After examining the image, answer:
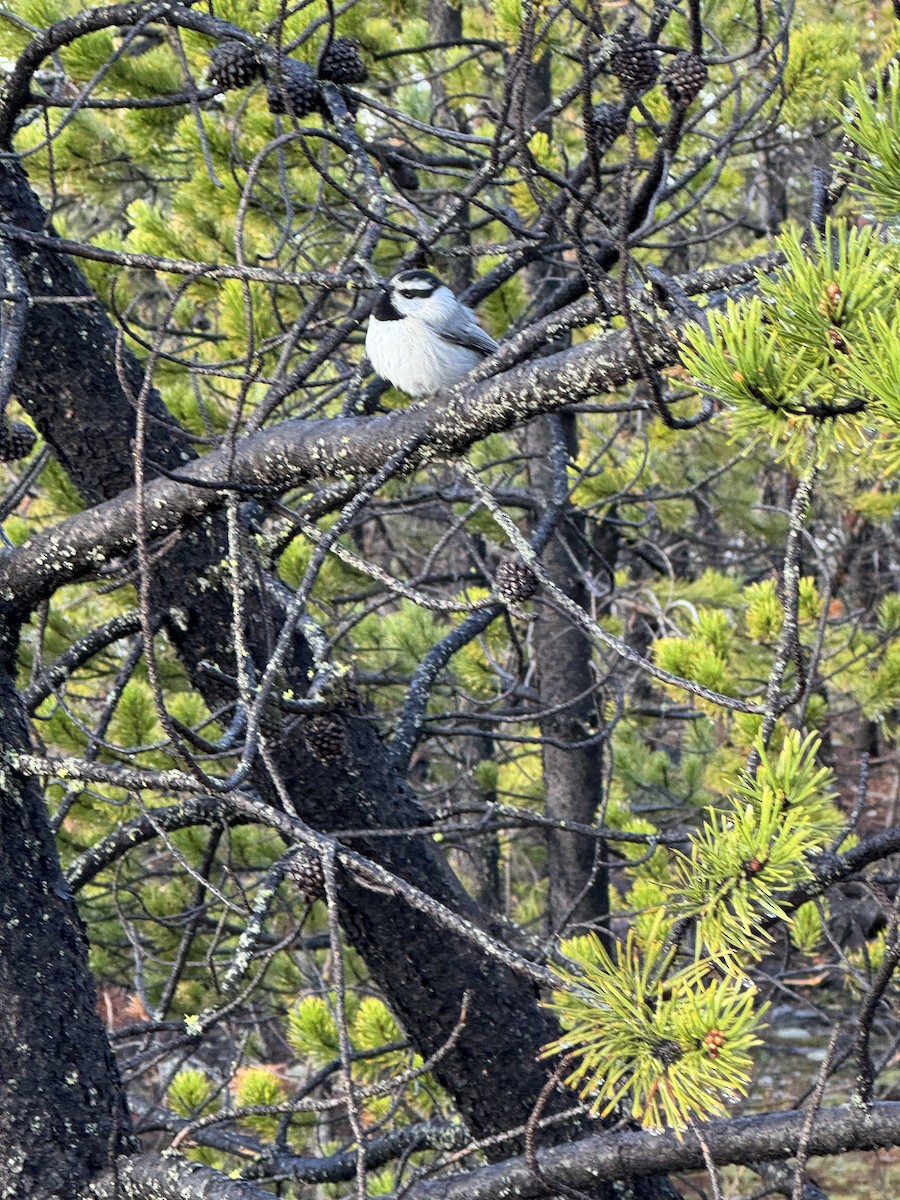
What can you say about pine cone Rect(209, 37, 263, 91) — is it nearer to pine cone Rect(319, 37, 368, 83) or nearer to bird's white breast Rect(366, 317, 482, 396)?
pine cone Rect(319, 37, 368, 83)

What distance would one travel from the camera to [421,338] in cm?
295

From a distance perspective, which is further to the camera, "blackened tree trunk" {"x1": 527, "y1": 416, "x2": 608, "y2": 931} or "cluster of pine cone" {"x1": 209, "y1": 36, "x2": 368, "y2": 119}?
"blackened tree trunk" {"x1": 527, "y1": 416, "x2": 608, "y2": 931}

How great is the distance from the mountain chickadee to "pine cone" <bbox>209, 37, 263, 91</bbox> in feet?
2.54

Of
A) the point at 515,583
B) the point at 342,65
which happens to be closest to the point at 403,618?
the point at 342,65

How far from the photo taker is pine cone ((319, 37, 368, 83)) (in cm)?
208

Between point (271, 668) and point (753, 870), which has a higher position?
point (271, 668)

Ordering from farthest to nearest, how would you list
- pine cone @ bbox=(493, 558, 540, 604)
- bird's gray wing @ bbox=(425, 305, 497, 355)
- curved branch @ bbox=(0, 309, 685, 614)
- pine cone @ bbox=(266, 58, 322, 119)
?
bird's gray wing @ bbox=(425, 305, 497, 355), pine cone @ bbox=(266, 58, 322, 119), pine cone @ bbox=(493, 558, 540, 604), curved branch @ bbox=(0, 309, 685, 614)

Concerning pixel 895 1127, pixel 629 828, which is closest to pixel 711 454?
pixel 629 828

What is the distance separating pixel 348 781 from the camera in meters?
2.27

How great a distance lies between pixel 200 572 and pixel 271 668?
32.5 inches

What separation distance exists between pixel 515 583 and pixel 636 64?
0.72m

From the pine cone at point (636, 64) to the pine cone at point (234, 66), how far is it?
70 cm

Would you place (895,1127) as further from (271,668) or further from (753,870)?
(271,668)

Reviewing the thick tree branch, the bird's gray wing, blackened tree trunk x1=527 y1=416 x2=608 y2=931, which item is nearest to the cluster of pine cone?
the bird's gray wing
